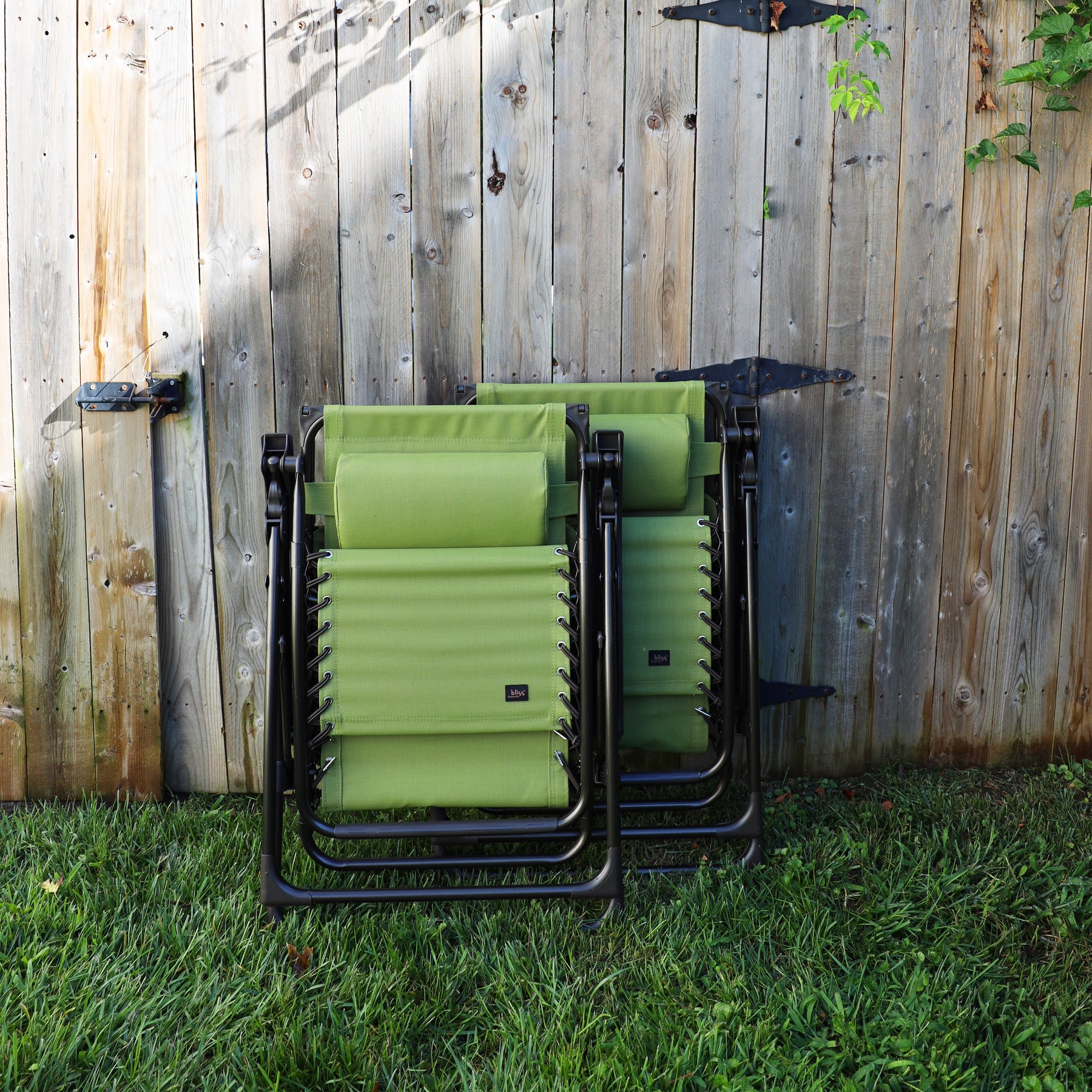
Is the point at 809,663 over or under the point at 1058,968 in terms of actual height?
over

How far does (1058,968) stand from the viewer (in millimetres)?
1646

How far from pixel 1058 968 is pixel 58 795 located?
240 cm

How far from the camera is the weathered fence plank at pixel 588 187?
2131 millimetres

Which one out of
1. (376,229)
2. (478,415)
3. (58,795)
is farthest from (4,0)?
(58,795)

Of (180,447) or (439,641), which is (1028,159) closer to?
(439,641)

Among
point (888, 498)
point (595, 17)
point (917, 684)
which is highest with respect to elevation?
point (595, 17)

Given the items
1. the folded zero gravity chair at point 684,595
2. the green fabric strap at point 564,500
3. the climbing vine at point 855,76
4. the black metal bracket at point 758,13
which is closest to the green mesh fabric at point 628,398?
the folded zero gravity chair at point 684,595

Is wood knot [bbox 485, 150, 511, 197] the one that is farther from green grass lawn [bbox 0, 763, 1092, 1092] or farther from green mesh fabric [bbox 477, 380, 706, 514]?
green grass lawn [bbox 0, 763, 1092, 1092]

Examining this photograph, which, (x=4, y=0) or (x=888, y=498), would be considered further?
(x=888, y=498)

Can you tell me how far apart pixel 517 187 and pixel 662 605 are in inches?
43.9

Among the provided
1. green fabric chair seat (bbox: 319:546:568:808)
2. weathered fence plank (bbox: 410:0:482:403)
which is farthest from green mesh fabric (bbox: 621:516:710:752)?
weathered fence plank (bbox: 410:0:482:403)

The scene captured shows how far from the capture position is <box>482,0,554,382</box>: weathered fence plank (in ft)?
6.97

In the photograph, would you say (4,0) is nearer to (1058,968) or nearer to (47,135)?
(47,135)

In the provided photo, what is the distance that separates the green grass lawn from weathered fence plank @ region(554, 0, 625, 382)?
50.6 inches
